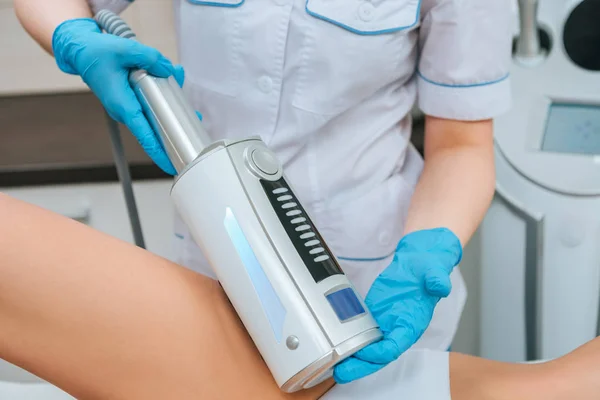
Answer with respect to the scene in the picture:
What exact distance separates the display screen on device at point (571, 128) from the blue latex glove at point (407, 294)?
0.49 m

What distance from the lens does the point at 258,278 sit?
0.60m

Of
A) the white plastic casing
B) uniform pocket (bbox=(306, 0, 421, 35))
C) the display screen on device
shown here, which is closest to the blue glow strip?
the white plastic casing

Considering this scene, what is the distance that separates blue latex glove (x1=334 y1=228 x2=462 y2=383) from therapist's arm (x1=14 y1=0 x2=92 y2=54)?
59 centimetres

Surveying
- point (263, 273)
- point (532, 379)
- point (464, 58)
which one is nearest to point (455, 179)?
point (464, 58)

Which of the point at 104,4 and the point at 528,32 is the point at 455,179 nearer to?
the point at 528,32

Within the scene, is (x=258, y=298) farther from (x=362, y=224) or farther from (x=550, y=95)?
(x=550, y=95)

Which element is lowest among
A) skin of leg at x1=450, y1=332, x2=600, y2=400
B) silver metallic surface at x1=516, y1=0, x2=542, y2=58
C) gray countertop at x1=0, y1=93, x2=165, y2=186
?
gray countertop at x1=0, y1=93, x2=165, y2=186

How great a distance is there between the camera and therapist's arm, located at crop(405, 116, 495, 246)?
0.84 m

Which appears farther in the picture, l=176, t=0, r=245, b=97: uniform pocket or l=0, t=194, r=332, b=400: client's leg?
l=176, t=0, r=245, b=97: uniform pocket

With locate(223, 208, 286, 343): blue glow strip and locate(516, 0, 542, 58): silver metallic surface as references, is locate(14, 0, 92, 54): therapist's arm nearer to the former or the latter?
locate(223, 208, 286, 343): blue glow strip

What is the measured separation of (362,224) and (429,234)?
0.17 m

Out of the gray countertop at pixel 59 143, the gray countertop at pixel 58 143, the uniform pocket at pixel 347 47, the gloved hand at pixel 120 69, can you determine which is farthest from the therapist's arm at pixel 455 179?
the gray countertop at pixel 58 143

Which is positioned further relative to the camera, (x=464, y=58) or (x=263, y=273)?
(x=464, y=58)

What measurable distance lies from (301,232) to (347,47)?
0.31 m
